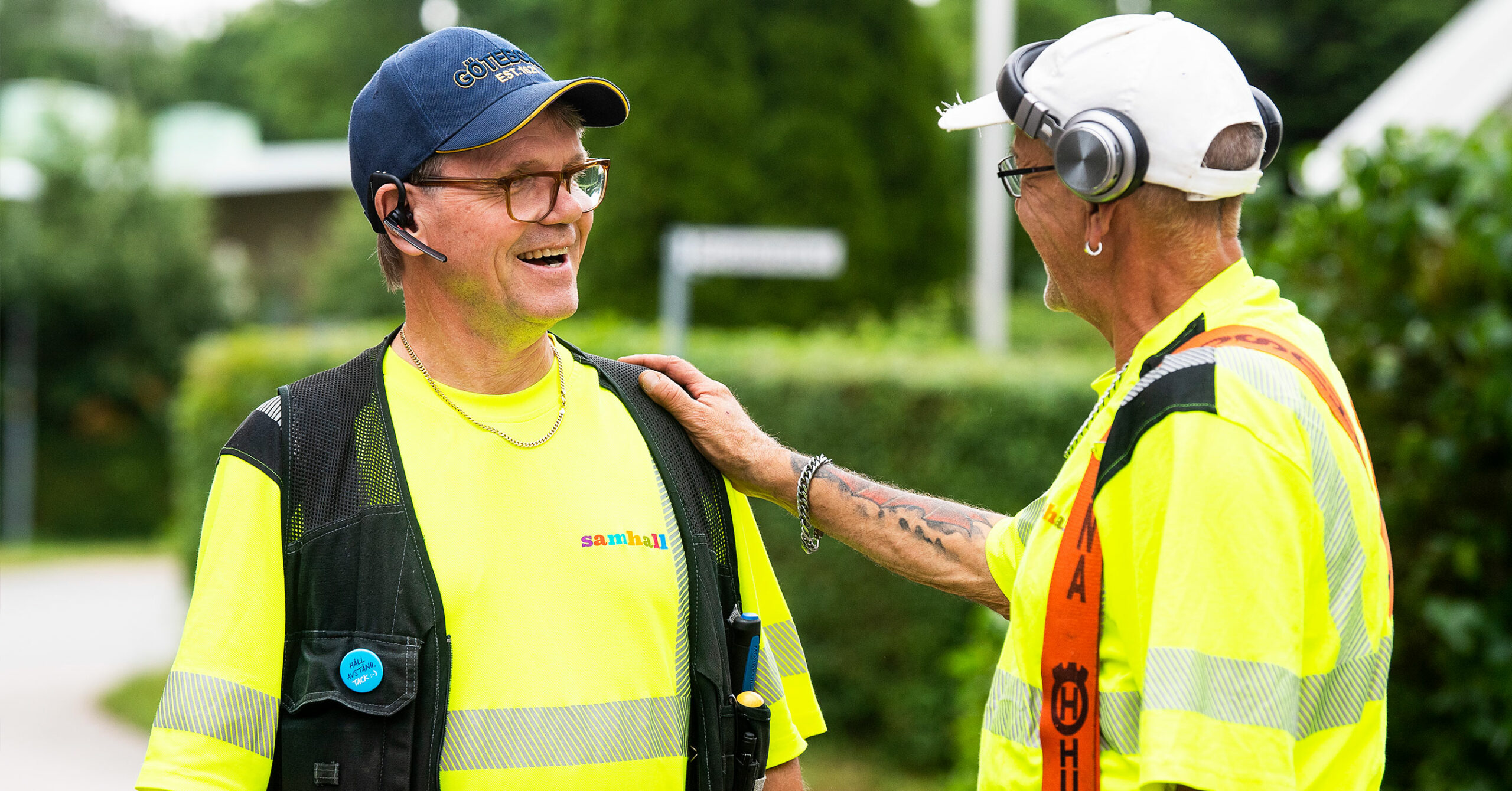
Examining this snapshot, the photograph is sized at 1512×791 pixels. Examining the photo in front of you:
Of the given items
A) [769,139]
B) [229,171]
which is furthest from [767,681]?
[229,171]

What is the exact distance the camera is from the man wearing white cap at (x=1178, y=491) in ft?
5.52

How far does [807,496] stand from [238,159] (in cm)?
2872

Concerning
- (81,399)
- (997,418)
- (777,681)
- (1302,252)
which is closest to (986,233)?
(997,418)

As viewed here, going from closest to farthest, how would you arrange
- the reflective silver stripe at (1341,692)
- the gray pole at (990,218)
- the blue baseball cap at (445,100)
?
1. the reflective silver stripe at (1341,692)
2. the blue baseball cap at (445,100)
3. the gray pole at (990,218)

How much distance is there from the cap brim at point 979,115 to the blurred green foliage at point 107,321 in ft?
66.7

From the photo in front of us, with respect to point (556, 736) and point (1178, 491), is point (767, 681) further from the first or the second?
point (1178, 491)

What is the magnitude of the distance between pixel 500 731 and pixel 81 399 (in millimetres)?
20703

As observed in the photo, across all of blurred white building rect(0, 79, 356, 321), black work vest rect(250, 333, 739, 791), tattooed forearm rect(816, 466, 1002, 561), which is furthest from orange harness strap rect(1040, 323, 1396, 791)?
blurred white building rect(0, 79, 356, 321)

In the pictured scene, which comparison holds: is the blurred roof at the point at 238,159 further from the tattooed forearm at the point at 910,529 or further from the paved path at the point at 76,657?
the tattooed forearm at the point at 910,529

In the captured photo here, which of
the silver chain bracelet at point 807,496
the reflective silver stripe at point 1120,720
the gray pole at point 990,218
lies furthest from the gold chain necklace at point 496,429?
the gray pole at point 990,218

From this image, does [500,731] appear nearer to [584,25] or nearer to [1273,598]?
[1273,598]

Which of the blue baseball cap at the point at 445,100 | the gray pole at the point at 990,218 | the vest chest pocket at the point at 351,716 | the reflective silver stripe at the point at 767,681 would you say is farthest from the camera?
the gray pole at the point at 990,218

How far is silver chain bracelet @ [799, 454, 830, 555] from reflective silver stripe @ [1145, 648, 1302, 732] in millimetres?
1063

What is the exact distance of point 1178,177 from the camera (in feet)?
6.39
